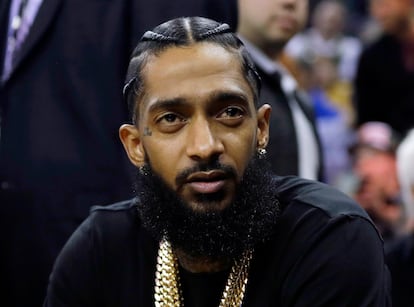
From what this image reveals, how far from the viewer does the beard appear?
244 cm

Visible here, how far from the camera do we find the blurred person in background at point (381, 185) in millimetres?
5184

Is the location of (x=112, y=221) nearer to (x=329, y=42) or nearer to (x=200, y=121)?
(x=200, y=121)

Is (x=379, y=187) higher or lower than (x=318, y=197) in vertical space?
lower

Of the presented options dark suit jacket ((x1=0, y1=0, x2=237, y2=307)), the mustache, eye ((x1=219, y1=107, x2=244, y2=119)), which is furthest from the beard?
dark suit jacket ((x1=0, y1=0, x2=237, y2=307))

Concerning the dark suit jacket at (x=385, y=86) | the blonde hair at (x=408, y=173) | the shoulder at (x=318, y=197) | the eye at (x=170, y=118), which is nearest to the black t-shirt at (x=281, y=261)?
the shoulder at (x=318, y=197)

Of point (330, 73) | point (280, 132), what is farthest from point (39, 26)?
point (330, 73)

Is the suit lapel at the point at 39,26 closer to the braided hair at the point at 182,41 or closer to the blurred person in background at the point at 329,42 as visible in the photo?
the braided hair at the point at 182,41

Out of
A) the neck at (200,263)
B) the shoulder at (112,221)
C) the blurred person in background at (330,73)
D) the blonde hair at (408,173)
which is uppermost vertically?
the shoulder at (112,221)

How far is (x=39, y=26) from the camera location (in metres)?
3.65

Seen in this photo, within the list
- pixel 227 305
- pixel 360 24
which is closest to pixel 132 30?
pixel 227 305

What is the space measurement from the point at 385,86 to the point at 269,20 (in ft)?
9.82

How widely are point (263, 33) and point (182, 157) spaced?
2.11 m

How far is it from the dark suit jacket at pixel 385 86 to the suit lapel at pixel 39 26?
3742mm

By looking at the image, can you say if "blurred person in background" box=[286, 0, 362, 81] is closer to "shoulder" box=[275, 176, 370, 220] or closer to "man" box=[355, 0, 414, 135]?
"man" box=[355, 0, 414, 135]
